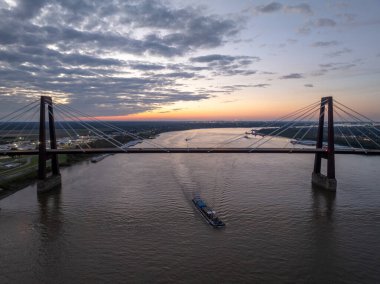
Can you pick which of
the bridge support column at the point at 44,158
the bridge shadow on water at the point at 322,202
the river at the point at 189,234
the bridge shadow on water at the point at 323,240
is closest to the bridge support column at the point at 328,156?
the bridge shadow on water at the point at 322,202

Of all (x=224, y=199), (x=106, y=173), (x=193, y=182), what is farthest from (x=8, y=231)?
(x=106, y=173)

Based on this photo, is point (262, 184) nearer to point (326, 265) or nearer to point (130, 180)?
point (130, 180)

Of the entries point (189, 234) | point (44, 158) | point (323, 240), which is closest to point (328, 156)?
point (323, 240)

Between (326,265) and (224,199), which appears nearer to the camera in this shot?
(326,265)

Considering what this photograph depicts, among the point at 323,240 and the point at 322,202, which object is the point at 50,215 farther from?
the point at 322,202

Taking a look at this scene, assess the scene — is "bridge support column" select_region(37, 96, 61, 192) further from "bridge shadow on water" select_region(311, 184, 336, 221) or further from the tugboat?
"bridge shadow on water" select_region(311, 184, 336, 221)

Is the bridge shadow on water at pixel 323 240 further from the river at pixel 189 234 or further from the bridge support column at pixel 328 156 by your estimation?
the bridge support column at pixel 328 156

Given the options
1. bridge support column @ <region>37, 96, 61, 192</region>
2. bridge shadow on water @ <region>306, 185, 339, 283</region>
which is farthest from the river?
bridge support column @ <region>37, 96, 61, 192</region>
